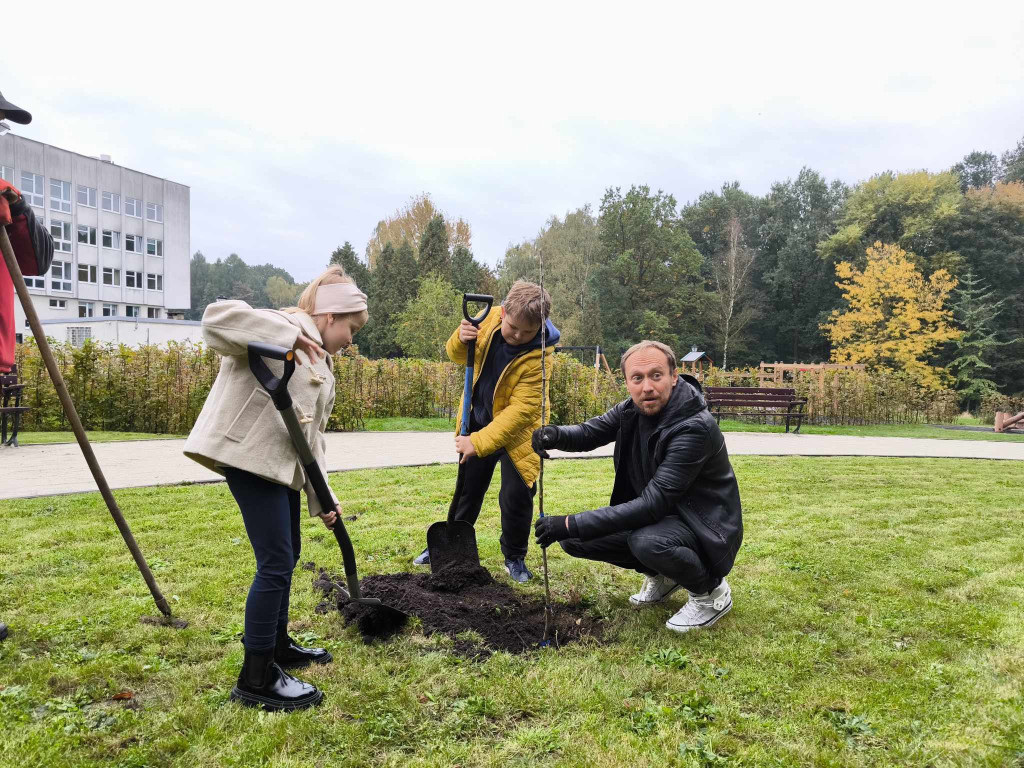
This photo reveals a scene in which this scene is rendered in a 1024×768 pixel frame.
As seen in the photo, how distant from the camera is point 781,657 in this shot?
3.16 metres

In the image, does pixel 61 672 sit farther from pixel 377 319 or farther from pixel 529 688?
pixel 377 319

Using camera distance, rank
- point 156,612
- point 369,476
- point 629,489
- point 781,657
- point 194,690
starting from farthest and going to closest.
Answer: point 369,476 → point 629,489 → point 156,612 → point 781,657 → point 194,690

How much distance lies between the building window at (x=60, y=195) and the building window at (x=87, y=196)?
26.5 inches

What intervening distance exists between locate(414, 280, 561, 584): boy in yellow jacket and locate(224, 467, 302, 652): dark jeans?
1.58 metres

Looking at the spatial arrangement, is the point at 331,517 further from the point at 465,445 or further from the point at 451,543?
the point at 451,543

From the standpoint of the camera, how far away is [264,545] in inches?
102

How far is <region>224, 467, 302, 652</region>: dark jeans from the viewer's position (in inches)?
101

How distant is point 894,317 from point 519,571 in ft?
112

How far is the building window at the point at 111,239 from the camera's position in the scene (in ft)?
148

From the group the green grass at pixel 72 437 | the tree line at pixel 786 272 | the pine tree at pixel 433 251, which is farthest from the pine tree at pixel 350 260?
the green grass at pixel 72 437

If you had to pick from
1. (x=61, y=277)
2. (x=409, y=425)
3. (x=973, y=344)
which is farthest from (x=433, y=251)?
(x=973, y=344)

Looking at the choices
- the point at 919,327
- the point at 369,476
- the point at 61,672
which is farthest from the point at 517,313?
the point at 919,327

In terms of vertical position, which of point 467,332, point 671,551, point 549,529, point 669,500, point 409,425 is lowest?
point 409,425

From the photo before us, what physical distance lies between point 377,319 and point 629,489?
38770mm
